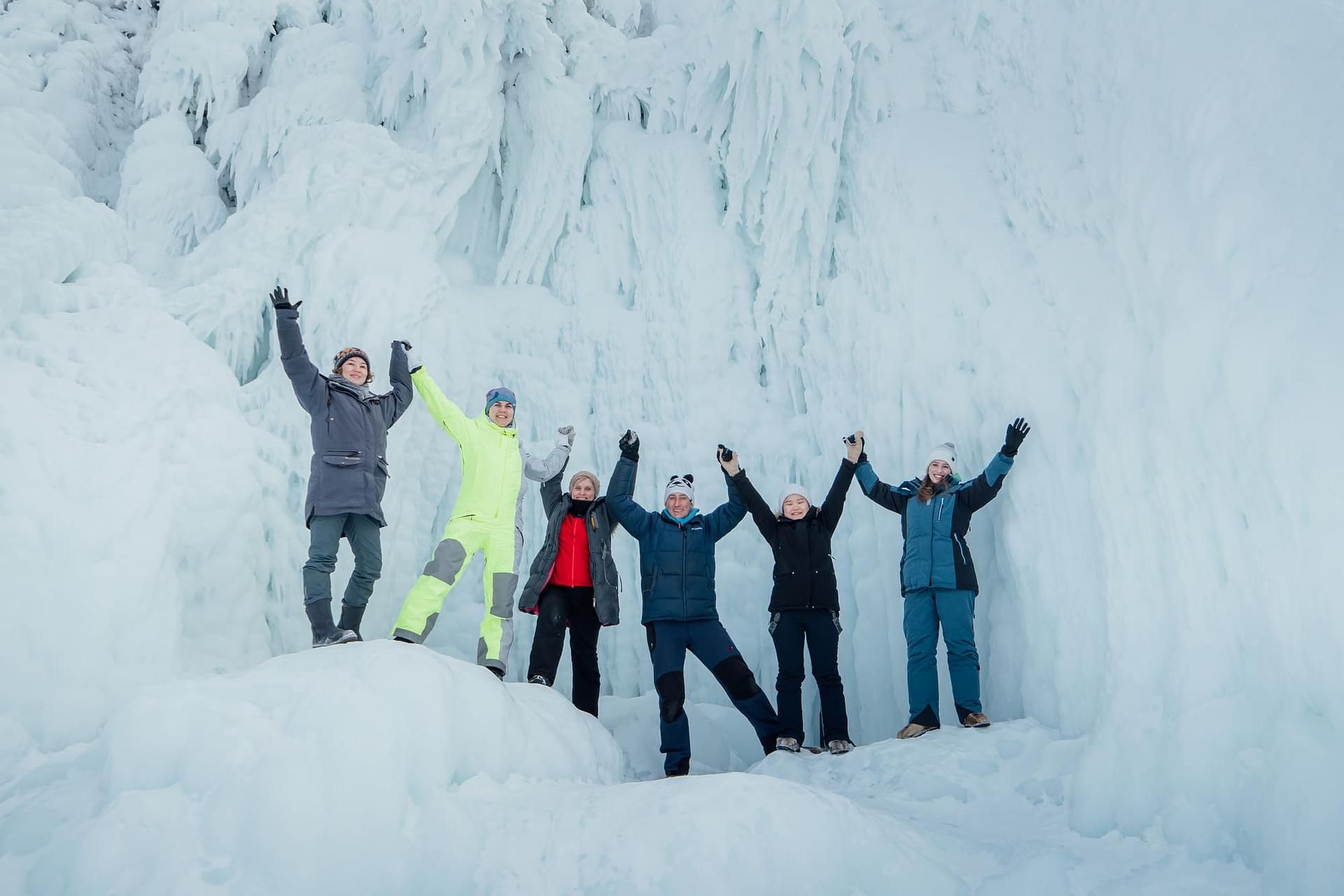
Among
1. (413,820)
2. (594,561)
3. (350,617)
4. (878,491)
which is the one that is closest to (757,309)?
(878,491)

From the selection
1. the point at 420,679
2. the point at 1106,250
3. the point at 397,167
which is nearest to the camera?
the point at 420,679

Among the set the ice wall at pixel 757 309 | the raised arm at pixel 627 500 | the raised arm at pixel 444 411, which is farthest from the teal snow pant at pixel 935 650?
the raised arm at pixel 444 411

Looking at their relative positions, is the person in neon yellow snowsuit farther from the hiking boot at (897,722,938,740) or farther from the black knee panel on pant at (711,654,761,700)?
the hiking boot at (897,722,938,740)

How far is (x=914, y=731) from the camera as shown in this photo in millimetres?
4543

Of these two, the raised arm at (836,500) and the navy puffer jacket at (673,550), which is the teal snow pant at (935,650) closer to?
the raised arm at (836,500)

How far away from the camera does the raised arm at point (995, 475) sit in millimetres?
4699

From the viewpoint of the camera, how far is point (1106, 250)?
14.8ft

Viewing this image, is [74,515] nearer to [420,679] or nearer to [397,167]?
[420,679]

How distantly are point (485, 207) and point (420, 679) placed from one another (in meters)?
5.46

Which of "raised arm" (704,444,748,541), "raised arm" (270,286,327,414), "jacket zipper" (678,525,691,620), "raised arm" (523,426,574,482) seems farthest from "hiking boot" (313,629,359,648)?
"raised arm" (704,444,748,541)

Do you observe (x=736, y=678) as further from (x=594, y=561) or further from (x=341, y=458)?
(x=341, y=458)

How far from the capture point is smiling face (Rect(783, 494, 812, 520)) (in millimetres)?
5152

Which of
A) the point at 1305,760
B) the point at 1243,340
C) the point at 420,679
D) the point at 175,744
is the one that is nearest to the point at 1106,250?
the point at 1243,340

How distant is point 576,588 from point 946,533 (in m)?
2.04
